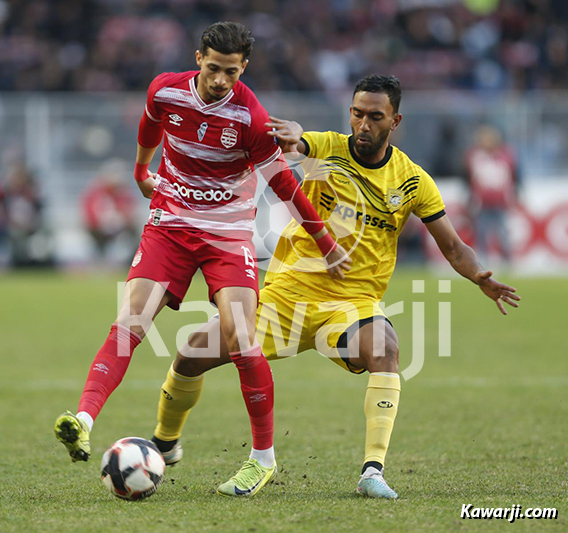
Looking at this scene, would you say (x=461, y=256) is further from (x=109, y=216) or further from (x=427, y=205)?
(x=109, y=216)

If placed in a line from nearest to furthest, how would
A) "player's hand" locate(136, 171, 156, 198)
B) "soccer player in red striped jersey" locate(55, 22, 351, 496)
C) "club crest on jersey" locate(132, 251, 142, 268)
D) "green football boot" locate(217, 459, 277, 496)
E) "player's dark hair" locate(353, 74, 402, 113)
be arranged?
1. "green football boot" locate(217, 459, 277, 496)
2. "soccer player in red striped jersey" locate(55, 22, 351, 496)
3. "club crest on jersey" locate(132, 251, 142, 268)
4. "player's dark hair" locate(353, 74, 402, 113)
5. "player's hand" locate(136, 171, 156, 198)

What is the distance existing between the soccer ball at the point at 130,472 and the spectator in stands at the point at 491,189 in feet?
43.5

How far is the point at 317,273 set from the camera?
5.63 m

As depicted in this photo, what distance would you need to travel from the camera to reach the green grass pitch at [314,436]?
4328mm

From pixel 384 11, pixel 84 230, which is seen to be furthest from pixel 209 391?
pixel 384 11

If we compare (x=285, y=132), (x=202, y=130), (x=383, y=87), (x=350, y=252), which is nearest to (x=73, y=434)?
(x=202, y=130)

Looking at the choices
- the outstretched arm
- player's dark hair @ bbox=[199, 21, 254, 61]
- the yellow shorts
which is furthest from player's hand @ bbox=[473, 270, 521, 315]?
player's dark hair @ bbox=[199, 21, 254, 61]

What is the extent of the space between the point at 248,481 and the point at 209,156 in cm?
174

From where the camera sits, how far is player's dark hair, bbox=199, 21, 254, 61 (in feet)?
16.0

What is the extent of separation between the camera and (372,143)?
539 centimetres

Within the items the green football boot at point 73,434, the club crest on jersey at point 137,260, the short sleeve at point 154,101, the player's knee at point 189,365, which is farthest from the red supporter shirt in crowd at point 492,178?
the green football boot at point 73,434

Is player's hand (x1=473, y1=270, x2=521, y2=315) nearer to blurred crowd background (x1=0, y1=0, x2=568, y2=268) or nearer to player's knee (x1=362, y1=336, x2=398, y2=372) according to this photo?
player's knee (x1=362, y1=336, x2=398, y2=372)

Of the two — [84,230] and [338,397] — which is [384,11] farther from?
[338,397]

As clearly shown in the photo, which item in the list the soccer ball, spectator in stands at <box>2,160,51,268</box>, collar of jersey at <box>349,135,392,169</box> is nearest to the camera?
the soccer ball
